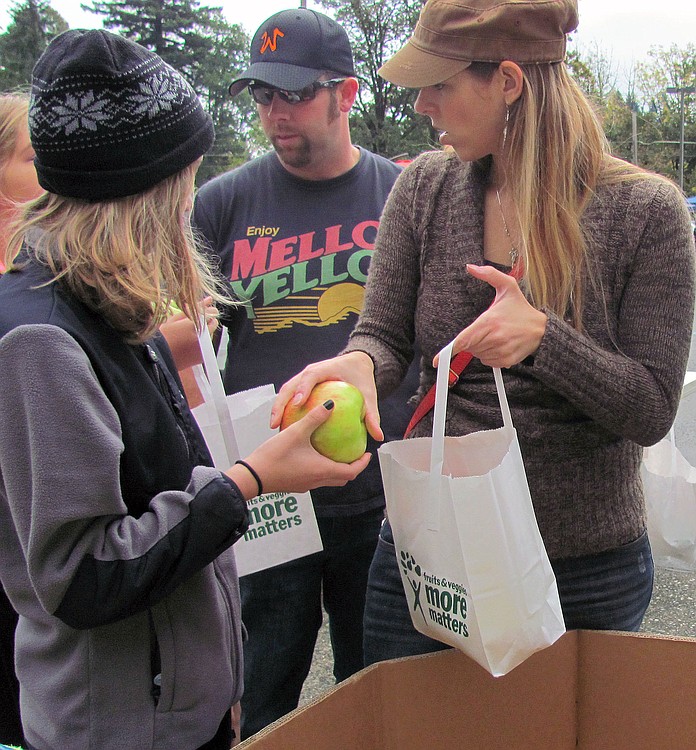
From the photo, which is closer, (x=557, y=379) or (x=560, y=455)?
(x=557, y=379)

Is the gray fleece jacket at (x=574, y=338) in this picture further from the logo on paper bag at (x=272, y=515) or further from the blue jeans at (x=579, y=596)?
the logo on paper bag at (x=272, y=515)

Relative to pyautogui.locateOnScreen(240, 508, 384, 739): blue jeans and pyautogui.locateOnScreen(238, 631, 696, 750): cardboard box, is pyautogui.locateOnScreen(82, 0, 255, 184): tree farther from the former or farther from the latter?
pyautogui.locateOnScreen(238, 631, 696, 750): cardboard box

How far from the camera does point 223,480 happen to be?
3.87ft

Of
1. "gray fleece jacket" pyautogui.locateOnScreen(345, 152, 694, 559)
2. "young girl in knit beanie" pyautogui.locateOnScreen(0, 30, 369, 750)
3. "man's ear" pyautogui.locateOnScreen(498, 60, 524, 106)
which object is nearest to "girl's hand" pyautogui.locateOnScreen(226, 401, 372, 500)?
"young girl in knit beanie" pyautogui.locateOnScreen(0, 30, 369, 750)

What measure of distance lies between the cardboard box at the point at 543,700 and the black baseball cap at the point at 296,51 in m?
1.65

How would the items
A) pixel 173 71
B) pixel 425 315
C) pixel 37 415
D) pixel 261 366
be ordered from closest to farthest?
1. pixel 37 415
2. pixel 173 71
3. pixel 425 315
4. pixel 261 366

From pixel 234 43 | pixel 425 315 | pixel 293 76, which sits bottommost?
pixel 234 43

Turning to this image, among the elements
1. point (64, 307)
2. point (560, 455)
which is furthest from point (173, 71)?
point (560, 455)

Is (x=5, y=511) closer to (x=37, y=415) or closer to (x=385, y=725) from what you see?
(x=37, y=415)

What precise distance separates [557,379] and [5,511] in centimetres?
91

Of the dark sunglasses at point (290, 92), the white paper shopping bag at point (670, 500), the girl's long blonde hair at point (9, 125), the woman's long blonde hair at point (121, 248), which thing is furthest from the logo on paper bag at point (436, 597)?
the white paper shopping bag at point (670, 500)

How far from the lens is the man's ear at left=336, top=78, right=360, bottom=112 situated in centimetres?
239

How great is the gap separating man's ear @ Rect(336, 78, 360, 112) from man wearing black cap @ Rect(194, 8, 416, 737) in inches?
0.6

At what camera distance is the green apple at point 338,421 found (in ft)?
4.39
